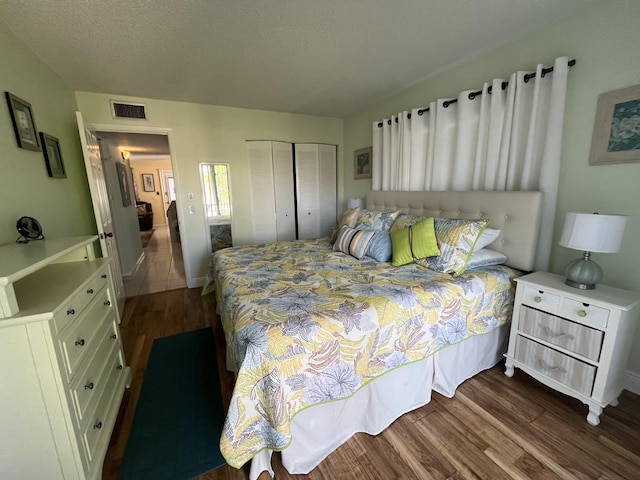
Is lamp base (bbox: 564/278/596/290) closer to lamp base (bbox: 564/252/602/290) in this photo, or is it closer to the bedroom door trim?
lamp base (bbox: 564/252/602/290)

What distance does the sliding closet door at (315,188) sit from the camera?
4.16 m

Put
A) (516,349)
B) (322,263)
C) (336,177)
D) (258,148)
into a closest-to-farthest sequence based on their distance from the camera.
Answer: (516,349)
(322,263)
(258,148)
(336,177)

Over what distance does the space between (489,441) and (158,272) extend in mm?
4727

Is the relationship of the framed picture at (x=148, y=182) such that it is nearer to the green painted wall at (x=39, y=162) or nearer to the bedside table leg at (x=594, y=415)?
the green painted wall at (x=39, y=162)

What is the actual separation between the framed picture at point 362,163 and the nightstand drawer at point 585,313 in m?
2.73

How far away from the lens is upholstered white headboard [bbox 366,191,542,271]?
1.93 meters

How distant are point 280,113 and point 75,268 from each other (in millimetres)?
3190

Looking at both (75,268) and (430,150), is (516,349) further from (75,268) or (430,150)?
(75,268)

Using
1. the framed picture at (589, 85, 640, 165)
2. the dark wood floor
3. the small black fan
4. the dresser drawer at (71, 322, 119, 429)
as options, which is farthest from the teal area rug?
the framed picture at (589, 85, 640, 165)

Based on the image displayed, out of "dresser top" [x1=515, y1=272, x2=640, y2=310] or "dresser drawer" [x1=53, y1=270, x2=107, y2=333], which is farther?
"dresser top" [x1=515, y1=272, x2=640, y2=310]

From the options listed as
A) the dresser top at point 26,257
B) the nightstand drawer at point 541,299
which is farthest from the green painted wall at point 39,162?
the nightstand drawer at point 541,299

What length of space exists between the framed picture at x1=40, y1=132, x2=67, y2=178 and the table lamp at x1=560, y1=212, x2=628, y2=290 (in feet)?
12.0

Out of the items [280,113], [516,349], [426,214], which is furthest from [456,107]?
[280,113]

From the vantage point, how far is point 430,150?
273cm
